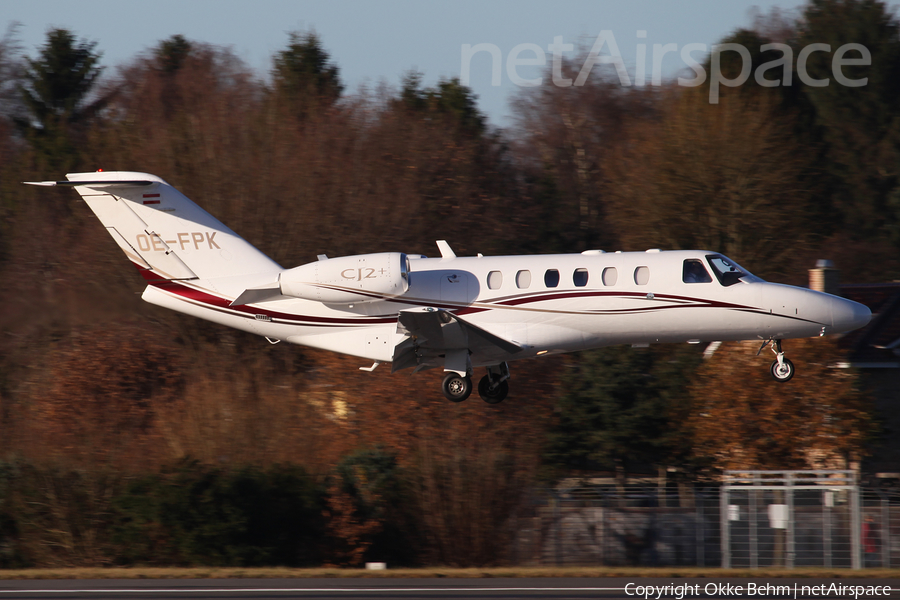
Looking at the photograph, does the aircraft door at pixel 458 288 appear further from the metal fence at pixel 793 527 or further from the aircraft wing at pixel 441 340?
the metal fence at pixel 793 527

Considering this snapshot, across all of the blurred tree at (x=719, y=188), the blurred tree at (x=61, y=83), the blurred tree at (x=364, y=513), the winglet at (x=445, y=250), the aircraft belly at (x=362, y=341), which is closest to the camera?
the aircraft belly at (x=362, y=341)

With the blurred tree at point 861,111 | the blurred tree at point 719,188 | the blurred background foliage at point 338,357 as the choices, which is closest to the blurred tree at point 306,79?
the blurred background foliage at point 338,357

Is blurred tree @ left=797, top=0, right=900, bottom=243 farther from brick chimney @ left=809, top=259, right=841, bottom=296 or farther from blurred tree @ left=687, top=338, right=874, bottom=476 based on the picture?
blurred tree @ left=687, top=338, right=874, bottom=476

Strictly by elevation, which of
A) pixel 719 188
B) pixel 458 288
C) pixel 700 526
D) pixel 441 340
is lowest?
pixel 700 526

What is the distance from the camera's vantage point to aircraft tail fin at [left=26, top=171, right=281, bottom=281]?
70.7 feet

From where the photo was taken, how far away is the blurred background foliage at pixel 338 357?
24656 mm

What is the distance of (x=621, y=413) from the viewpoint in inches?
1287

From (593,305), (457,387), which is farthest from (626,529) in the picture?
(593,305)

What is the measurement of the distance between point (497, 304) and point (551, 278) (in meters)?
1.18

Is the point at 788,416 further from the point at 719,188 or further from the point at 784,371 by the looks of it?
the point at 719,188

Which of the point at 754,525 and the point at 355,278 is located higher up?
the point at 355,278

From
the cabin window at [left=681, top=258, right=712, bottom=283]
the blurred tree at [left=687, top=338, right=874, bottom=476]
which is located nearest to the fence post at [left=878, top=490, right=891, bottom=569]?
the cabin window at [left=681, top=258, right=712, bottom=283]
